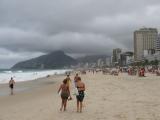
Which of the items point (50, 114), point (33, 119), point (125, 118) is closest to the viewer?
point (125, 118)

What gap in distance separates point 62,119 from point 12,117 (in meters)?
2.70

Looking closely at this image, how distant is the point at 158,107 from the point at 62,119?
451 cm

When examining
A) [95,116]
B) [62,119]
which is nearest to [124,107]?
[95,116]

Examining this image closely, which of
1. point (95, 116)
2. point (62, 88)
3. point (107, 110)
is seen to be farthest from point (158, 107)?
point (62, 88)

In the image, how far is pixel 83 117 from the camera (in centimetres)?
1348

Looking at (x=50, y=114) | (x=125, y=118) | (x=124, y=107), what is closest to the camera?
(x=125, y=118)

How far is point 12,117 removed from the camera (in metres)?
14.9

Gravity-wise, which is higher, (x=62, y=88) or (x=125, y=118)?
(x=62, y=88)

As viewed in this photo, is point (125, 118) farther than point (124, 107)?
No

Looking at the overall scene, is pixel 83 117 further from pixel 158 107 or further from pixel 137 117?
pixel 158 107

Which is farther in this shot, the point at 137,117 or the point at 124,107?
the point at 124,107

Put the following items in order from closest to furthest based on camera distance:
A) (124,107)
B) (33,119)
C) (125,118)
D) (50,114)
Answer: (125,118)
(33,119)
(50,114)
(124,107)

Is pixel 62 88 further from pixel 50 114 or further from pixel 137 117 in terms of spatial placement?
pixel 137 117

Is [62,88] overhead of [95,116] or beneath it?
overhead
